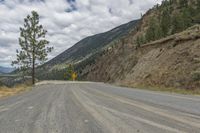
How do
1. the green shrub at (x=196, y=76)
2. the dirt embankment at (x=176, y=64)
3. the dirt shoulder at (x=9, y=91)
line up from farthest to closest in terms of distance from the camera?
the dirt embankment at (x=176, y=64), the green shrub at (x=196, y=76), the dirt shoulder at (x=9, y=91)

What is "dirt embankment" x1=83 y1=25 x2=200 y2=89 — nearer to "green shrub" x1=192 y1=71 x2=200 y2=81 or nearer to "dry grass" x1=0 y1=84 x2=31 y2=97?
"green shrub" x1=192 y1=71 x2=200 y2=81

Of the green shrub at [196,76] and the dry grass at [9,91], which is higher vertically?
the green shrub at [196,76]

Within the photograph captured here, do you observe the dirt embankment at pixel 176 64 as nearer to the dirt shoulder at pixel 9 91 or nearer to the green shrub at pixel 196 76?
the green shrub at pixel 196 76

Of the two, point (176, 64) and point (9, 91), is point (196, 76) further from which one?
point (9, 91)

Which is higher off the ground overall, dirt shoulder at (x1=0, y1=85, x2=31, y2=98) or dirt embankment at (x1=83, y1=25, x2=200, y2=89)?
dirt embankment at (x1=83, y1=25, x2=200, y2=89)

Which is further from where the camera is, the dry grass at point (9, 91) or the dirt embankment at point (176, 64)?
the dirt embankment at point (176, 64)

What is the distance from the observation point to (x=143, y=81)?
4141 cm

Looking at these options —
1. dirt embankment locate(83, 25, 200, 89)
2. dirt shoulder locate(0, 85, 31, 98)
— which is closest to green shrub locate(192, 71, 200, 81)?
dirt embankment locate(83, 25, 200, 89)

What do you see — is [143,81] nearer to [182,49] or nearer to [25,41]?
[182,49]

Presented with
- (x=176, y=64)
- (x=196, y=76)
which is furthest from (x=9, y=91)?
(x=176, y=64)

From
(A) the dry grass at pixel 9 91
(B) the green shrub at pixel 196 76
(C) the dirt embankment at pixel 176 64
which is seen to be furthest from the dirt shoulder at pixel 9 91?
(B) the green shrub at pixel 196 76

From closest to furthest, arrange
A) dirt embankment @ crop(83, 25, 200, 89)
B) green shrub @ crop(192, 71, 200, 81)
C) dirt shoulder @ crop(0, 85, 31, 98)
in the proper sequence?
dirt shoulder @ crop(0, 85, 31, 98)
green shrub @ crop(192, 71, 200, 81)
dirt embankment @ crop(83, 25, 200, 89)

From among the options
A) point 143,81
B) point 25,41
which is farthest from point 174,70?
point 25,41

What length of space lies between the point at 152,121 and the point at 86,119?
6.68 feet
